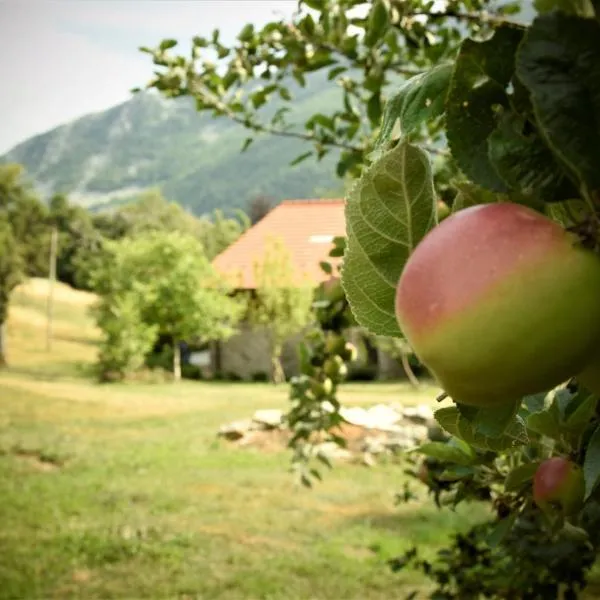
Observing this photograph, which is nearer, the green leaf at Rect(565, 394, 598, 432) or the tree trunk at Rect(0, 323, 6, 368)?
the green leaf at Rect(565, 394, 598, 432)

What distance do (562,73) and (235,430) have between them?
6846 millimetres

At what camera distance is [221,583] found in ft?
11.5

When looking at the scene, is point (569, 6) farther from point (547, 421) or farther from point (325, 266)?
point (325, 266)

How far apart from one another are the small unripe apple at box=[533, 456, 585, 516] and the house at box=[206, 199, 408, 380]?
1346 cm

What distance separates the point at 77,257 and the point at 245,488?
17.5 metres

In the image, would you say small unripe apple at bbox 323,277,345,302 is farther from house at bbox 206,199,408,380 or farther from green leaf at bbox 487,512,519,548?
house at bbox 206,199,408,380

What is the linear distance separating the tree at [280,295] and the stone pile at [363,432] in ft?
18.8

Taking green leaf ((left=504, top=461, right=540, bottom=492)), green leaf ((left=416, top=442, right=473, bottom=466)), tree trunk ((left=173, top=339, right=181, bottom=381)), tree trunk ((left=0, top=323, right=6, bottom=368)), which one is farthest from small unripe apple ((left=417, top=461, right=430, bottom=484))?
tree trunk ((left=0, top=323, right=6, bottom=368))

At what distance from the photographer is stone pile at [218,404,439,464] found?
6.29 metres

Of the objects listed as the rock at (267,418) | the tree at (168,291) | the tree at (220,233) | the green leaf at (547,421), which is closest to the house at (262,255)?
the tree at (168,291)

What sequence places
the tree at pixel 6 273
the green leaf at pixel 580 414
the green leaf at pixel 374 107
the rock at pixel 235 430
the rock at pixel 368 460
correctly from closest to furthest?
the green leaf at pixel 580 414
the green leaf at pixel 374 107
the rock at pixel 368 460
the rock at pixel 235 430
the tree at pixel 6 273

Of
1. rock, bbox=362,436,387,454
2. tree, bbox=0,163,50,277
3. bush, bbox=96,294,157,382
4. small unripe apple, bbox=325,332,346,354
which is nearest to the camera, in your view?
small unripe apple, bbox=325,332,346,354

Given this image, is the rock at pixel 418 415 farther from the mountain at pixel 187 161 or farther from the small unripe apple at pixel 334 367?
the mountain at pixel 187 161

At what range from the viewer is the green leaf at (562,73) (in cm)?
25
